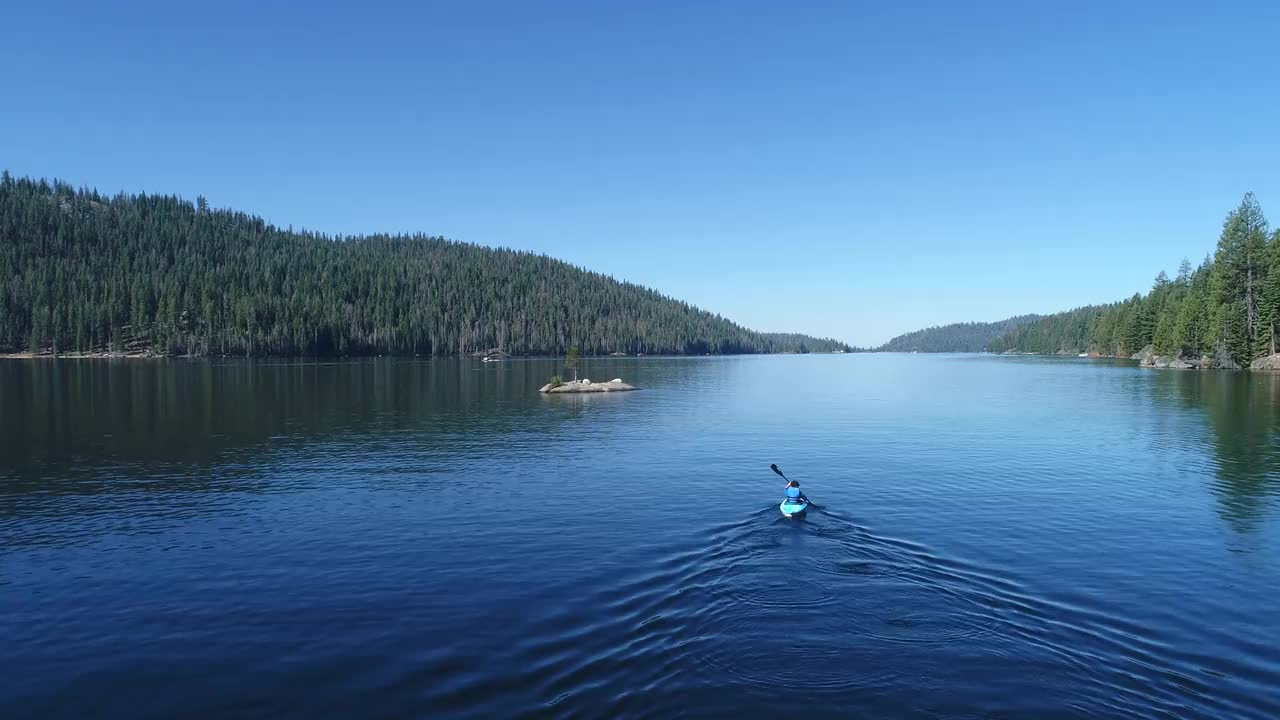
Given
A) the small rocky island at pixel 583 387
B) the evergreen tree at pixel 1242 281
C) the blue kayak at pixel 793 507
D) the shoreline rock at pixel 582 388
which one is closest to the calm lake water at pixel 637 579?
the blue kayak at pixel 793 507

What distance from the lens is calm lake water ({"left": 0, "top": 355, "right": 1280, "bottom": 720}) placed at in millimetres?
15961

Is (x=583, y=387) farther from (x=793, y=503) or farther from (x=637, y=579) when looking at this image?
(x=637, y=579)

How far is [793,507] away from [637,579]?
9.97 metres

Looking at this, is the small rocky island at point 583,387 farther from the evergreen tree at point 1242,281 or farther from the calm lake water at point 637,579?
the evergreen tree at point 1242,281

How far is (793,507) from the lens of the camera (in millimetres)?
30766

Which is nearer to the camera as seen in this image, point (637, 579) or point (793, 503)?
point (637, 579)

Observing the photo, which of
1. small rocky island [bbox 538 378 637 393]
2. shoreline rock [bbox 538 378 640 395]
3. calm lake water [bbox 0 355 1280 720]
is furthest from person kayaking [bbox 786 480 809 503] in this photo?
small rocky island [bbox 538 378 637 393]

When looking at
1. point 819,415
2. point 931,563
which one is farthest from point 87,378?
point 931,563

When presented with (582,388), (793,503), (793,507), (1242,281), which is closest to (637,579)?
(793,507)

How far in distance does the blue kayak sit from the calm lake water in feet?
1.97

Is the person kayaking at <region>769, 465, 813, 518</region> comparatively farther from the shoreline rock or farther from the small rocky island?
the small rocky island

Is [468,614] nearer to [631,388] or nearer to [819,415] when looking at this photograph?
[819,415]

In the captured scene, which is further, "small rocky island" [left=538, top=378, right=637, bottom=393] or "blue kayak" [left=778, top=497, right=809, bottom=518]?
"small rocky island" [left=538, top=378, right=637, bottom=393]

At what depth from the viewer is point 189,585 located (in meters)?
23.4
